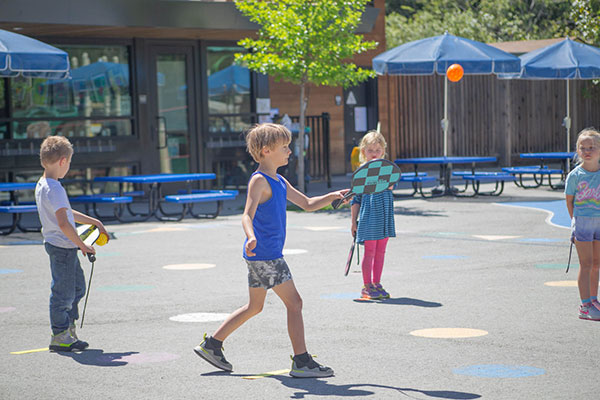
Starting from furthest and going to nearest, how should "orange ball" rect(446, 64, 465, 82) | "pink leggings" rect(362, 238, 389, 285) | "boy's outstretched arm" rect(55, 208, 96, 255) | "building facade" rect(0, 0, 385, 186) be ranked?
"building facade" rect(0, 0, 385, 186) < "orange ball" rect(446, 64, 465, 82) < "pink leggings" rect(362, 238, 389, 285) < "boy's outstretched arm" rect(55, 208, 96, 255)

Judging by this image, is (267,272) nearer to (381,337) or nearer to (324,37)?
(381,337)

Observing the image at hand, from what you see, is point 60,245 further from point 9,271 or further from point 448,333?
point 9,271

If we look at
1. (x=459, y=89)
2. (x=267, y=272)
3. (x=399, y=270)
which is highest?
(x=459, y=89)

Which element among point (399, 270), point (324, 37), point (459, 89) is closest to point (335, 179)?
point (459, 89)

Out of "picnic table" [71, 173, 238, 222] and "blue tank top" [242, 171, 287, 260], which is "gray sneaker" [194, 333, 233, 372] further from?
"picnic table" [71, 173, 238, 222]

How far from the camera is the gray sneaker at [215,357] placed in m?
5.61

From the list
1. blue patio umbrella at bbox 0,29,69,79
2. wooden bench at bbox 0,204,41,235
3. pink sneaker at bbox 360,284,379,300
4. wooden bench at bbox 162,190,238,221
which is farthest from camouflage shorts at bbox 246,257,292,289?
wooden bench at bbox 162,190,238,221

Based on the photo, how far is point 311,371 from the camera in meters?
5.43

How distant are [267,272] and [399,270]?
415 cm

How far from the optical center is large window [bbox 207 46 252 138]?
20047 mm

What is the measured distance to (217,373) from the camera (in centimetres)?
561

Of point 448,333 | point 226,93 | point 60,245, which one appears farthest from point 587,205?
point 226,93

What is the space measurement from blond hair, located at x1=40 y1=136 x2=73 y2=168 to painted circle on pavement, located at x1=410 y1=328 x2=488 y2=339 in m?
2.65

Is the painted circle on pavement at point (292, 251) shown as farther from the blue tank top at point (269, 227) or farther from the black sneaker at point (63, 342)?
the blue tank top at point (269, 227)
